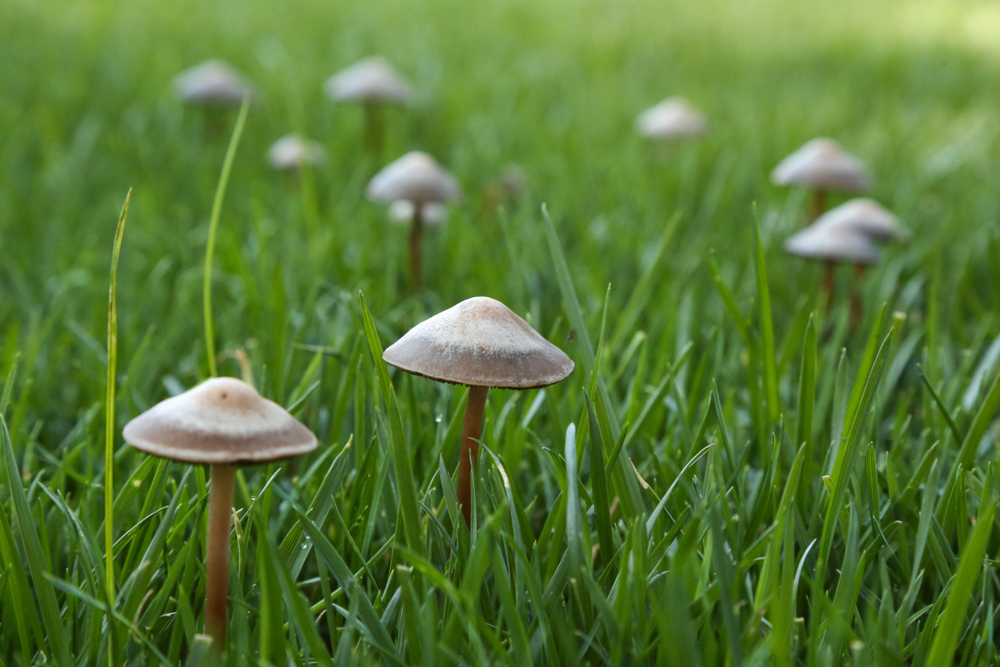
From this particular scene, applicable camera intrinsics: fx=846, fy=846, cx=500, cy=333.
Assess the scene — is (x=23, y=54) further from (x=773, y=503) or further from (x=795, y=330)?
(x=773, y=503)

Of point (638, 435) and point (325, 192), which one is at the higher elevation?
point (325, 192)

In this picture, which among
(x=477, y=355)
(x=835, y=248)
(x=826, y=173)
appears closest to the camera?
(x=477, y=355)

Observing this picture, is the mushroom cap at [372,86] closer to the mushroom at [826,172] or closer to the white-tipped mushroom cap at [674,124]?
the white-tipped mushroom cap at [674,124]

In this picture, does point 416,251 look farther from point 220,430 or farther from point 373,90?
point 373,90

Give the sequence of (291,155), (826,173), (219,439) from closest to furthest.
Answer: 1. (219,439)
2. (826,173)
3. (291,155)

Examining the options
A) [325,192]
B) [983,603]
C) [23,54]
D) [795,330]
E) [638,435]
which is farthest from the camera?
[23,54]

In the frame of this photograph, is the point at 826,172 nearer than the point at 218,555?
No

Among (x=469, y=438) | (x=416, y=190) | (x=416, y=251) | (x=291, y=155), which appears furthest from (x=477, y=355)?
(x=291, y=155)

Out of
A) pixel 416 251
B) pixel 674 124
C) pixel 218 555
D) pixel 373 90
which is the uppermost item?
pixel 373 90

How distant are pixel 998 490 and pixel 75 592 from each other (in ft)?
4.51

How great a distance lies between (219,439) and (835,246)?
2.11m

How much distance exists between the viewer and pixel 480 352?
1161 mm

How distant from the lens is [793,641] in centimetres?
115

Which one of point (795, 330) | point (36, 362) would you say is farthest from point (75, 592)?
point (795, 330)
